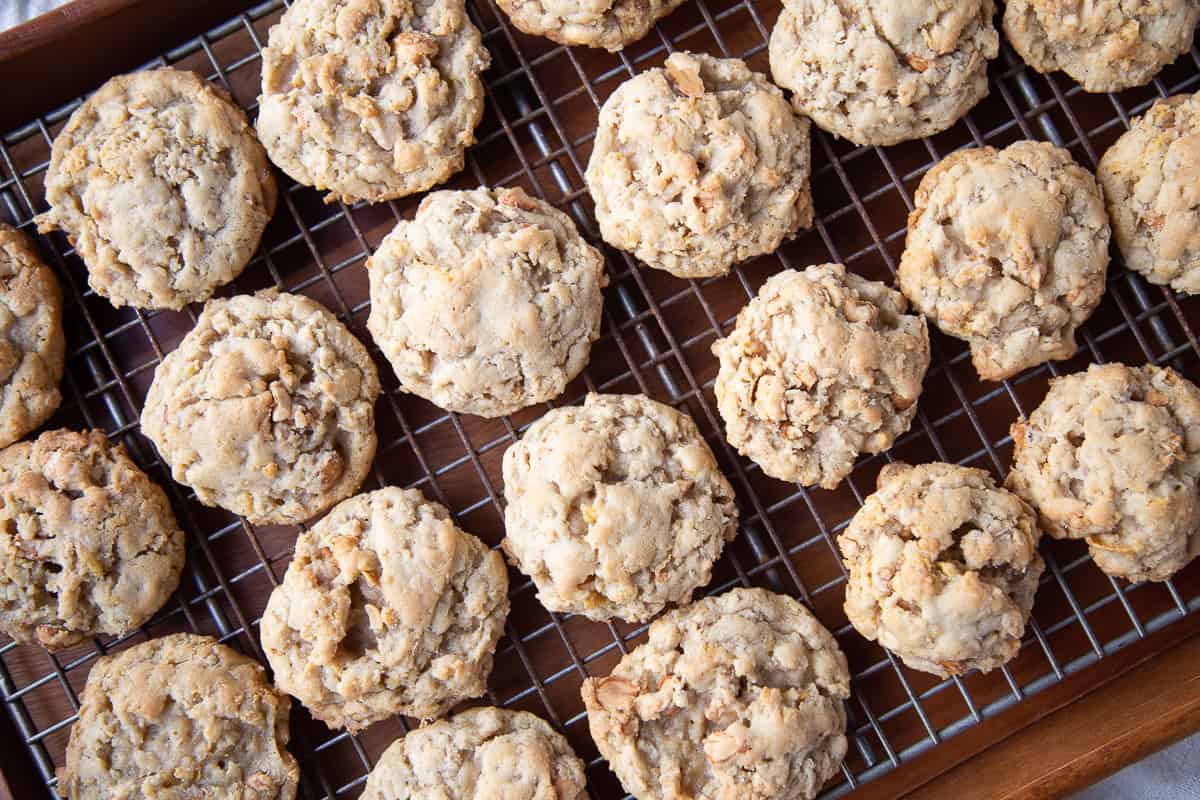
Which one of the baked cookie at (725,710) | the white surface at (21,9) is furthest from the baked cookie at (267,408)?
the white surface at (21,9)

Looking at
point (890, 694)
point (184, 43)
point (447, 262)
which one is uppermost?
point (184, 43)

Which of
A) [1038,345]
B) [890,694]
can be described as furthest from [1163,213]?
[890,694]

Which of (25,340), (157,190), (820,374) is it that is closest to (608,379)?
(820,374)

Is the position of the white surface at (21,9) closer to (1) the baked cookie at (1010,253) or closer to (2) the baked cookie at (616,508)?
(2) the baked cookie at (616,508)

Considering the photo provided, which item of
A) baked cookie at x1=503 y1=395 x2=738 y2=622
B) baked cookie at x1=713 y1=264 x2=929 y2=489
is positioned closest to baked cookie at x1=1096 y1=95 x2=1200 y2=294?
baked cookie at x1=713 y1=264 x2=929 y2=489

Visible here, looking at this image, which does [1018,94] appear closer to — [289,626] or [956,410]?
[956,410]
